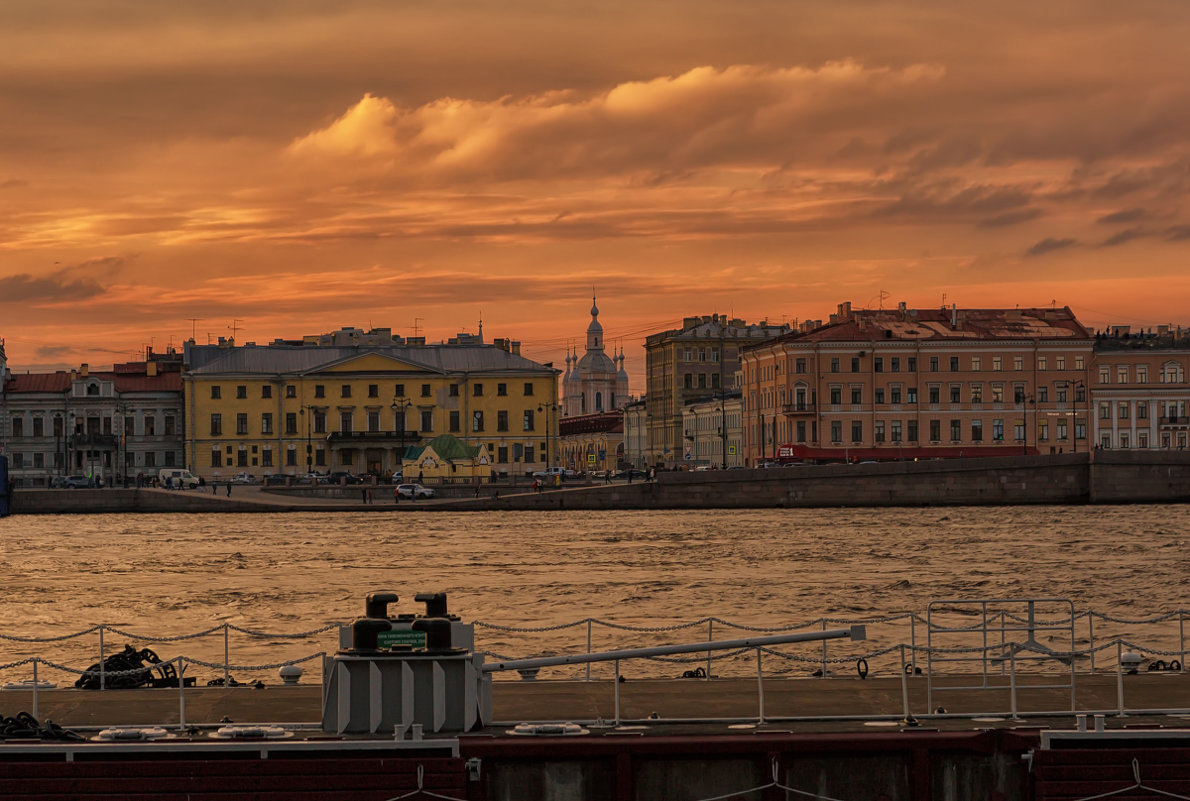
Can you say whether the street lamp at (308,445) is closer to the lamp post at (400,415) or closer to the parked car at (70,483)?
the lamp post at (400,415)

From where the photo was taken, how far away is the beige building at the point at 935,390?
342ft

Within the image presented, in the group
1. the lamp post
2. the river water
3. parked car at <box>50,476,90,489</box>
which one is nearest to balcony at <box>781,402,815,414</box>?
the lamp post

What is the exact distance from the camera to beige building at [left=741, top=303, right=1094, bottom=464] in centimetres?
10419

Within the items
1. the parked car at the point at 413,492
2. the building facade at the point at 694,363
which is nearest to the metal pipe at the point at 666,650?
the parked car at the point at 413,492

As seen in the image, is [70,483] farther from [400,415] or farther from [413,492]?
[413,492]

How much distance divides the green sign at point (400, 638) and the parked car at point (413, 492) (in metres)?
71.3

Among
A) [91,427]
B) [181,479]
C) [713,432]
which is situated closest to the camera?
[181,479]

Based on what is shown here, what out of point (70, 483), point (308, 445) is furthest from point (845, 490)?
point (70, 483)

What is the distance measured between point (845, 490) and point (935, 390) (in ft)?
85.9

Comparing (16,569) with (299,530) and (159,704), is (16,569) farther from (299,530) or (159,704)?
(159,704)

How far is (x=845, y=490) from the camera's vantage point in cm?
8031

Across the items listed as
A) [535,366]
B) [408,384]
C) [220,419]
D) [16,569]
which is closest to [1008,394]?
[535,366]

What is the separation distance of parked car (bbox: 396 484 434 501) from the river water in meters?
8.00

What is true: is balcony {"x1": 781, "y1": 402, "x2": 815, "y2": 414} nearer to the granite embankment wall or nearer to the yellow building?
the yellow building
